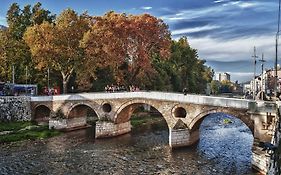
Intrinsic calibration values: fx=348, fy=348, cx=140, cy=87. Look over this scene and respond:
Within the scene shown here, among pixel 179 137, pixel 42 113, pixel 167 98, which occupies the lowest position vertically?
pixel 179 137

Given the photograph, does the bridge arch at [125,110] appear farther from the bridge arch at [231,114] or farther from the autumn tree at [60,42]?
the autumn tree at [60,42]

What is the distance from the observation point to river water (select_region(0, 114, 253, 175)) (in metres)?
26.6

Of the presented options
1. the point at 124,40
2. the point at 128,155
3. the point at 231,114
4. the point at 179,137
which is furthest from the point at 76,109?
the point at 231,114

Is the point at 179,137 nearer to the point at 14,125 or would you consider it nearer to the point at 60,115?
the point at 60,115

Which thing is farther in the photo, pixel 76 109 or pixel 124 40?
pixel 124 40

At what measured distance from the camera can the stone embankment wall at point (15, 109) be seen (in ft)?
146

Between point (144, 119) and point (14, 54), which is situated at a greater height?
point (14, 54)

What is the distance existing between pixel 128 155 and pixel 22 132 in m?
15.5

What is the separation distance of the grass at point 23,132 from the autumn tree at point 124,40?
12.3m

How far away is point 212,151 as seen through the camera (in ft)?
106

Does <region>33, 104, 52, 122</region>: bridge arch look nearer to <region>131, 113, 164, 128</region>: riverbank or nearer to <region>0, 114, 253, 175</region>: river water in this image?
<region>0, 114, 253, 175</region>: river water

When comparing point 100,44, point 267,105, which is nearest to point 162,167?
point 267,105

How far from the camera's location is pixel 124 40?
1983 inches

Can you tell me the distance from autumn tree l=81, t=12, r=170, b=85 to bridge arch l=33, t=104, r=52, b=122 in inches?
355
